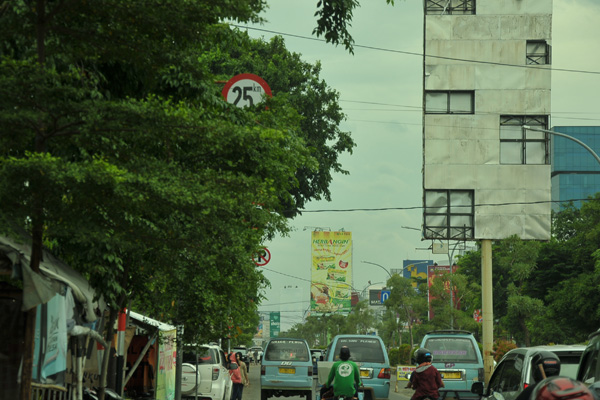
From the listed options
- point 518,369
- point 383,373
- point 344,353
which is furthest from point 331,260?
point 518,369

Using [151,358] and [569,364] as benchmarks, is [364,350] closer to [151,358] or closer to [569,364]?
[151,358]

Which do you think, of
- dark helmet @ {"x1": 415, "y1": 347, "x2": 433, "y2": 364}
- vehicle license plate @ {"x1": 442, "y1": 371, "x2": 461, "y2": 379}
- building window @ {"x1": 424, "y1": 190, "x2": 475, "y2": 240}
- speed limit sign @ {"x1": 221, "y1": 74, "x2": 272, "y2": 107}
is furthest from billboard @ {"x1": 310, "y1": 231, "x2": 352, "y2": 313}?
dark helmet @ {"x1": 415, "y1": 347, "x2": 433, "y2": 364}

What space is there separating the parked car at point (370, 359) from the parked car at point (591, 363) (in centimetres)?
1433

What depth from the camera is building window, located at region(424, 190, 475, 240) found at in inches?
1718

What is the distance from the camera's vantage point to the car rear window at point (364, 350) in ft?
79.3

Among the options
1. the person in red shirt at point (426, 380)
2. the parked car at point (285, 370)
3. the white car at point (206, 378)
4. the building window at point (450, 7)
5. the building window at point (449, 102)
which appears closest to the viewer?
the person in red shirt at point (426, 380)

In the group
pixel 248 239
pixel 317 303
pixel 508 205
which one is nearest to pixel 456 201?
pixel 508 205

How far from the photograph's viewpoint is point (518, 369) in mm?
10273

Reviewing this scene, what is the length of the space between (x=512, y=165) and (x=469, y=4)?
26.2 feet

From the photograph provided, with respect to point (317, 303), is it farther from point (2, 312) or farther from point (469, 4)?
point (2, 312)

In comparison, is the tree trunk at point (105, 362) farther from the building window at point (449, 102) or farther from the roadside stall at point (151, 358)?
the building window at point (449, 102)

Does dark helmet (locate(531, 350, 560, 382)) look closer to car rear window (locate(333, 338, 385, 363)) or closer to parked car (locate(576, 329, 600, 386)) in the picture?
parked car (locate(576, 329, 600, 386))

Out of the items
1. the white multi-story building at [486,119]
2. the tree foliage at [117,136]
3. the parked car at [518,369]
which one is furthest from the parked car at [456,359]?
the white multi-story building at [486,119]

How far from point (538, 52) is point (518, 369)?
35.8m
